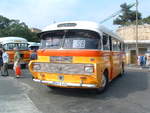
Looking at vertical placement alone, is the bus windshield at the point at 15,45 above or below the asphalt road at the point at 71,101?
above

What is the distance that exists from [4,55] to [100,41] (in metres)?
7.26

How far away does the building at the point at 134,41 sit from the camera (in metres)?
28.5

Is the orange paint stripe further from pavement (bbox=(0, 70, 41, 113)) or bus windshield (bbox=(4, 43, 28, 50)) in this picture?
bus windshield (bbox=(4, 43, 28, 50))

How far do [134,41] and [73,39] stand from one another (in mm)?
22542

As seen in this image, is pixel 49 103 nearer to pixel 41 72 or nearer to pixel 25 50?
pixel 41 72

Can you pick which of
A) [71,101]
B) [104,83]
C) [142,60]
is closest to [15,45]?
[104,83]

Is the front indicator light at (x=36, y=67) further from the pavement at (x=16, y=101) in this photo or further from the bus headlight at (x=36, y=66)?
the pavement at (x=16, y=101)

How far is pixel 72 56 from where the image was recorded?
730 centimetres

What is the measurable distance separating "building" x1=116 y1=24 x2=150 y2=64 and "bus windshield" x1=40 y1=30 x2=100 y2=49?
21890 millimetres

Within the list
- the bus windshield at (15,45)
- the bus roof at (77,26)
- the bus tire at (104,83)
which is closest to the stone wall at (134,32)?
the bus windshield at (15,45)

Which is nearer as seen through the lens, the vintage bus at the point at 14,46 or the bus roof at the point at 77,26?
the bus roof at the point at 77,26

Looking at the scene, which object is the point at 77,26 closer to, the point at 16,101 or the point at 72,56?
the point at 72,56

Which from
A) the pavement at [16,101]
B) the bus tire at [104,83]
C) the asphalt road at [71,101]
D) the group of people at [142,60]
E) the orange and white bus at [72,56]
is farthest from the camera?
the group of people at [142,60]

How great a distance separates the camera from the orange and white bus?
716 cm
